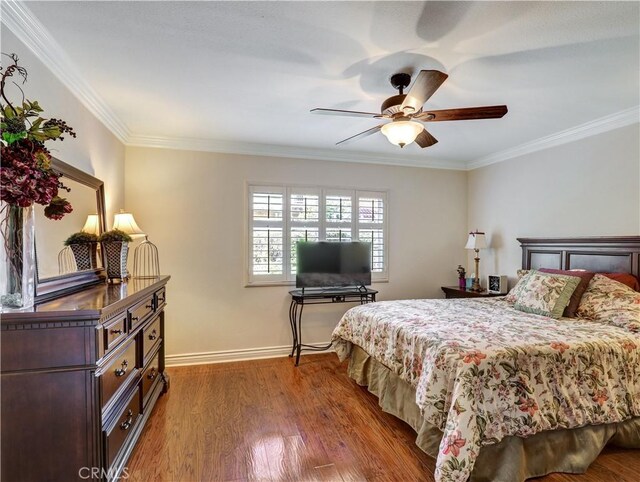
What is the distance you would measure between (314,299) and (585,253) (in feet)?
9.35

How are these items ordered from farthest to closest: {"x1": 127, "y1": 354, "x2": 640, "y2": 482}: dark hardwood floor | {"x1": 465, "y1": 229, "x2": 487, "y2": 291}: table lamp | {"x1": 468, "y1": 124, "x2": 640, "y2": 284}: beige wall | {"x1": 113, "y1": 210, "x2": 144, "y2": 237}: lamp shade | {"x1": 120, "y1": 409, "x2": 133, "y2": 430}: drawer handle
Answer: {"x1": 465, "y1": 229, "x2": 487, "y2": 291}: table lamp
{"x1": 468, "y1": 124, "x2": 640, "y2": 284}: beige wall
{"x1": 113, "y1": 210, "x2": 144, "y2": 237}: lamp shade
{"x1": 127, "y1": 354, "x2": 640, "y2": 482}: dark hardwood floor
{"x1": 120, "y1": 409, "x2": 133, "y2": 430}: drawer handle

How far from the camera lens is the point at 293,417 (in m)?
2.61

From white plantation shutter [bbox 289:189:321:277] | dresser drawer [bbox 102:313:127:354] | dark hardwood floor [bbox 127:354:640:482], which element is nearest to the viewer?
dresser drawer [bbox 102:313:127:354]

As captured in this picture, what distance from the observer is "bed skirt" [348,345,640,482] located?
1.83 metres

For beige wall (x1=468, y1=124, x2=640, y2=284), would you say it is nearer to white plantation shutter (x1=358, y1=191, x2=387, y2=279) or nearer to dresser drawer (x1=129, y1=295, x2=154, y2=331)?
white plantation shutter (x1=358, y1=191, x2=387, y2=279)

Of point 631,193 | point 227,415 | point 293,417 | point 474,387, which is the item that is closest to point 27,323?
point 227,415

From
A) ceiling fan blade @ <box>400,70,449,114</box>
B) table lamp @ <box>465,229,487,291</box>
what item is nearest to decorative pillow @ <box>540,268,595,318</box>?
table lamp @ <box>465,229,487,291</box>

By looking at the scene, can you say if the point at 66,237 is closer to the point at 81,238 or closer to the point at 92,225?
the point at 81,238

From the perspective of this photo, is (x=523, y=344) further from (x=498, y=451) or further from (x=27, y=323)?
(x=27, y=323)

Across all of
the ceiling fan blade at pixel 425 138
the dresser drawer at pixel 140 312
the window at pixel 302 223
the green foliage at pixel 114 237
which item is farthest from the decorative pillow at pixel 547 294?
the green foliage at pixel 114 237

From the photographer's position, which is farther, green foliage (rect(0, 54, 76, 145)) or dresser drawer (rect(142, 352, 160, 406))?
dresser drawer (rect(142, 352, 160, 406))

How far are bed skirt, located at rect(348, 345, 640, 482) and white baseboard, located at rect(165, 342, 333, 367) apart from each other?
1.96 metres

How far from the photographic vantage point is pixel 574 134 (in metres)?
3.41

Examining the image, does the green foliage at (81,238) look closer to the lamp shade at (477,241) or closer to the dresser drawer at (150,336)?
the dresser drawer at (150,336)
